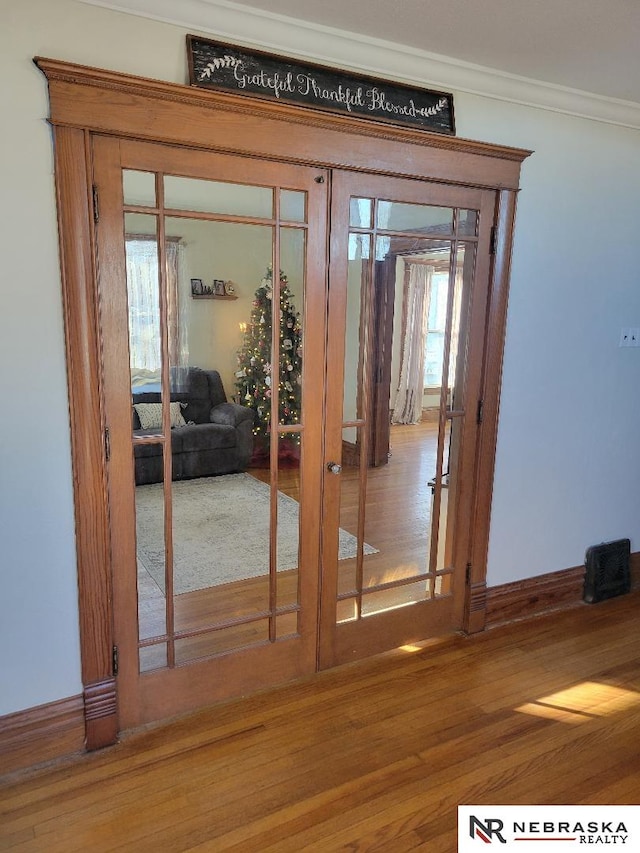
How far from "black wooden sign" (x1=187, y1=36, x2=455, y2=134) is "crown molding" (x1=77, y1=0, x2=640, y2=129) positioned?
4 cm

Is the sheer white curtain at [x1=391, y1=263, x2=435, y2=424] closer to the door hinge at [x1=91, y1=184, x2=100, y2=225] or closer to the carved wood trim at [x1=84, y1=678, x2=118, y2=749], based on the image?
the door hinge at [x1=91, y1=184, x2=100, y2=225]

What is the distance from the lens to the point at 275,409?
238 cm

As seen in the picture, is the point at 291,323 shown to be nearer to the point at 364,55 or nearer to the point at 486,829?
the point at 364,55

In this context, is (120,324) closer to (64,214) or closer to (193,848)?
(64,214)

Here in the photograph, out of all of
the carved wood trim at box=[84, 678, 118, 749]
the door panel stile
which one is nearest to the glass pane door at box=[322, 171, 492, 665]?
the door panel stile

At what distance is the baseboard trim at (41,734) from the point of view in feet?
6.77

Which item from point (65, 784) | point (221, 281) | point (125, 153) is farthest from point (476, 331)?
point (65, 784)

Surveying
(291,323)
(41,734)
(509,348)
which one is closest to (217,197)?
(291,323)

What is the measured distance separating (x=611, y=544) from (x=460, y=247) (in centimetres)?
193

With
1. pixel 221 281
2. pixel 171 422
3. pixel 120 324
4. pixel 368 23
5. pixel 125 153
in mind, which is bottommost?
pixel 171 422

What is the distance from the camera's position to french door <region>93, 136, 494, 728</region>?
210cm

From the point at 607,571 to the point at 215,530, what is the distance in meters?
2.29

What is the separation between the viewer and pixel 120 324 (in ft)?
6.68

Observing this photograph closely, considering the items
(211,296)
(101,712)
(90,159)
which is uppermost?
(90,159)
